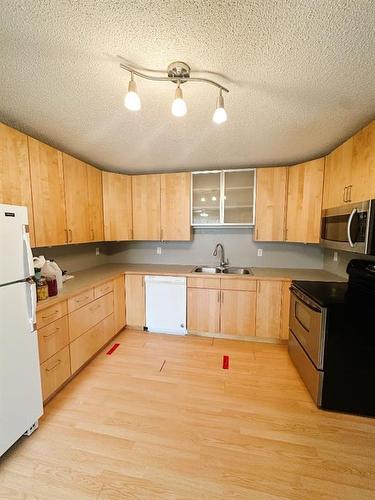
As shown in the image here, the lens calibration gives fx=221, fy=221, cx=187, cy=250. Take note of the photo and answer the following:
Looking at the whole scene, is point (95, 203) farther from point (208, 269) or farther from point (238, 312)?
point (238, 312)

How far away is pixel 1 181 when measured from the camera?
1.72 m

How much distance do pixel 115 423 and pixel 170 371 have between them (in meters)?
0.73

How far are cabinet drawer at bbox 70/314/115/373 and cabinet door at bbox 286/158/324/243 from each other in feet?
8.51

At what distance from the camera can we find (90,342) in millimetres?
2426

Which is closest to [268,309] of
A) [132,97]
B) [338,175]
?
[338,175]

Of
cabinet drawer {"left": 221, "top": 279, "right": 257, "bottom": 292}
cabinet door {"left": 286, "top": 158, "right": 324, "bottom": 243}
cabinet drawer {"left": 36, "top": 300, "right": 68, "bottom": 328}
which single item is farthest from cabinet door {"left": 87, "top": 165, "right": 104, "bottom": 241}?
cabinet door {"left": 286, "top": 158, "right": 324, "bottom": 243}

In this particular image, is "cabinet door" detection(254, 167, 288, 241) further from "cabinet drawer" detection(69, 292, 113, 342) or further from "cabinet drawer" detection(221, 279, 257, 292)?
"cabinet drawer" detection(69, 292, 113, 342)

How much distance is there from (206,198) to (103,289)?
6.08 feet

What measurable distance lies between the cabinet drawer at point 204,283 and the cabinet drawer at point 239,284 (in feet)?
0.26

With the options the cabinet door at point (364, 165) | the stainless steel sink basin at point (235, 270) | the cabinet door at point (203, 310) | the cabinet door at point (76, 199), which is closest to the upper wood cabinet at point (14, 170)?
the cabinet door at point (76, 199)

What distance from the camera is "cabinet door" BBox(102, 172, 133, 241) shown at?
10.4 feet

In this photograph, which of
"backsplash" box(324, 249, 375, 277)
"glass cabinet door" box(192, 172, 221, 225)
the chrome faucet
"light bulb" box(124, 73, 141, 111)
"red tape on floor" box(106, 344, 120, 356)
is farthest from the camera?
the chrome faucet

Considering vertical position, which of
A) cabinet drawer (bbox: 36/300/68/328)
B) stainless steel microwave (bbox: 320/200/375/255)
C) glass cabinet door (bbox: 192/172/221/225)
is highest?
glass cabinet door (bbox: 192/172/221/225)

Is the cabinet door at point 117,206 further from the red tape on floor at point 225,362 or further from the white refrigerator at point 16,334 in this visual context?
the red tape on floor at point 225,362
